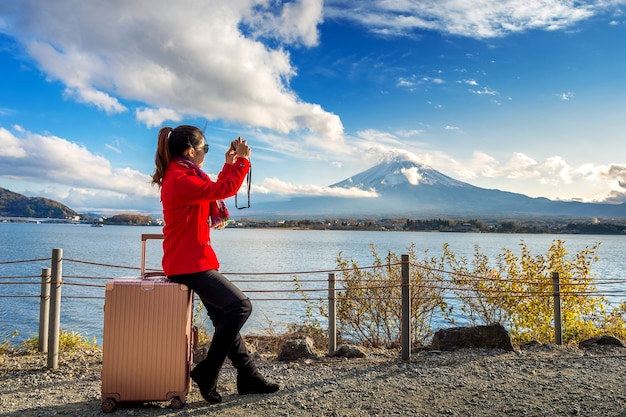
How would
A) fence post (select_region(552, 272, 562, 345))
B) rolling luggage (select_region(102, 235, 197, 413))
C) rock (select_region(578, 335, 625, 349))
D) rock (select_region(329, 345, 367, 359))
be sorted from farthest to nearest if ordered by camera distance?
1. fence post (select_region(552, 272, 562, 345))
2. rock (select_region(578, 335, 625, 349))
3. rock (select_region(329, 345, 367, 359))
4. rolling luggage (select_region(102, 235, 197, 413))

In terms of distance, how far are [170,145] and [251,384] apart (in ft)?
7.07

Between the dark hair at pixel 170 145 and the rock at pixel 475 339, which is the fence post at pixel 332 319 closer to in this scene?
the rock at pixel 475 339

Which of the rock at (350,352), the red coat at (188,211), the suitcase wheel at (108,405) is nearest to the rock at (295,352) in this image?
the rock at (350,352)

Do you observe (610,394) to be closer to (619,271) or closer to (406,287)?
(406,287)

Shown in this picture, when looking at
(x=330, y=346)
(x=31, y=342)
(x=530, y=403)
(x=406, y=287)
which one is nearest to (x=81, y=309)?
(x=31, y=342)

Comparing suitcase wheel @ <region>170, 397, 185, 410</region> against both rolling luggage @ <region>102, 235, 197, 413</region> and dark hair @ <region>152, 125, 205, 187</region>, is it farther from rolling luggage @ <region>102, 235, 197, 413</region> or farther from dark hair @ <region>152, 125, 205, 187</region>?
dark hair @ <region>152, 125, 205, 187</region>

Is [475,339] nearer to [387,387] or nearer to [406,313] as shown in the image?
[406,313]

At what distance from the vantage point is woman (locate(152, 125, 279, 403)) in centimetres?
373

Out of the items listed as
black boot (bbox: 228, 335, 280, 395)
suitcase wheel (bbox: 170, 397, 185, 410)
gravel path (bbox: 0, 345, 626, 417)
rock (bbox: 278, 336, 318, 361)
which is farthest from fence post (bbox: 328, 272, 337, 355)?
suitcase wheel (bbox: 170, 397, 185, 410)

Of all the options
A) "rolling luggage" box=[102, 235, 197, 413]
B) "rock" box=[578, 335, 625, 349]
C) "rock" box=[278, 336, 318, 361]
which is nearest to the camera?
"rolling luggage" box=[102, 235, 197, 413]

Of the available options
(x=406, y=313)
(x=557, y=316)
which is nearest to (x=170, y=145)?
(x=406, y=313)

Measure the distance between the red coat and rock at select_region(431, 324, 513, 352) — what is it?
3947mm

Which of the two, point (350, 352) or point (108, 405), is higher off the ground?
point (108, 405)

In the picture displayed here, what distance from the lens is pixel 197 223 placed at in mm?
3809
